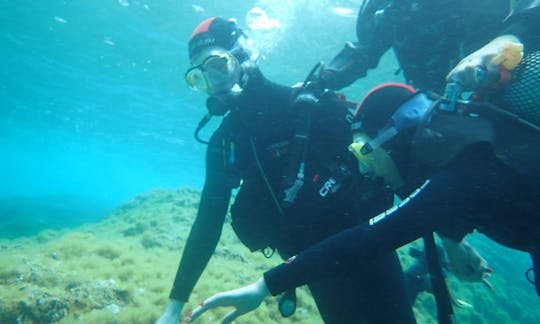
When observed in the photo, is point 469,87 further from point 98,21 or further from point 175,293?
point 98,21

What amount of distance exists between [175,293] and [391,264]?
2.15 metres

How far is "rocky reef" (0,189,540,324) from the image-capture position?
4.61 meters

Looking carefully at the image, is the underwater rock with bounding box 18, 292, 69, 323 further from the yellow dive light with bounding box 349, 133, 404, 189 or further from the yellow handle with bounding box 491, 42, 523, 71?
the yellow handle with bounding box 491, 42, 523, 71

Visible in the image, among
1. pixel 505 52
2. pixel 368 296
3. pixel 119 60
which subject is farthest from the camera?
pixel 119 60

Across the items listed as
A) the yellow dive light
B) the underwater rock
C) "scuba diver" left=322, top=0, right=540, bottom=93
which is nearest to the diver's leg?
the yellow dive light

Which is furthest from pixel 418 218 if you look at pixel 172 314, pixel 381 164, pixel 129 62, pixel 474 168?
pixel 129 62

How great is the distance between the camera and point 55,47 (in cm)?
1894

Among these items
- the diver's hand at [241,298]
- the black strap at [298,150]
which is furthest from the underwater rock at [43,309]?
the black strap at [298,150]

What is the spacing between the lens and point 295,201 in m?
3.00

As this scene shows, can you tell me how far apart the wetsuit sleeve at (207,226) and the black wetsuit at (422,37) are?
65.0 inches

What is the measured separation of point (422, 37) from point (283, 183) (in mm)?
2788

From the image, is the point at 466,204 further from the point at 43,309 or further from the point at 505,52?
the point at 43,309

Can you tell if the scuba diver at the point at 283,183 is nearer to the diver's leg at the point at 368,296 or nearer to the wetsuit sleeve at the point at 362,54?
the diver's leg at the point at 368,296

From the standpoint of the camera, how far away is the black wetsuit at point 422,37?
12.0 feet
